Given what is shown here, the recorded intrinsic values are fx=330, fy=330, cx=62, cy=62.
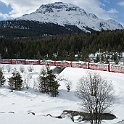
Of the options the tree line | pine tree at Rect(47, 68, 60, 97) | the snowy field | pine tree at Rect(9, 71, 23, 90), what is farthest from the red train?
the tree line

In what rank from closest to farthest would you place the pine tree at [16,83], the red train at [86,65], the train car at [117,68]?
the pine tree at [16,83], the train car at [117,68], the red train at [86,65]

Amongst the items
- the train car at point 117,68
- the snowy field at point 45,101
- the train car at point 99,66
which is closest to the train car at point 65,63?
the train car at point 99,66

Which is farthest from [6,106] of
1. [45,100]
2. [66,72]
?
[66,72]

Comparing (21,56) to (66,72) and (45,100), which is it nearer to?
(66,72)

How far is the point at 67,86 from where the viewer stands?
3641 centimetres

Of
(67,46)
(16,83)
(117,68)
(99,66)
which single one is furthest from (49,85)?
(67,46)

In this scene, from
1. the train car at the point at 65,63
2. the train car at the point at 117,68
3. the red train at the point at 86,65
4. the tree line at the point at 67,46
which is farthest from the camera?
the tree line at the point at 67,46

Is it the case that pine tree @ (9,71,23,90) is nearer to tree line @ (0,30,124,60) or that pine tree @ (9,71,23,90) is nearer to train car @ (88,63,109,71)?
train car @ (88,63,109,71)

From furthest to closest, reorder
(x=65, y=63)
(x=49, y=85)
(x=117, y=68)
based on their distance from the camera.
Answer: (x=65, y=63) < (x=117, y=68) < (x=49, y=85)

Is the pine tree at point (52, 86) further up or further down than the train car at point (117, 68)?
further down

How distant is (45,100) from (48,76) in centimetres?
412

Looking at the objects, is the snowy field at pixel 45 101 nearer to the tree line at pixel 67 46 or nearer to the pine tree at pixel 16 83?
the pine tree at pixel 16 83

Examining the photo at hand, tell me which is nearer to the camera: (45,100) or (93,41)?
(45,100)

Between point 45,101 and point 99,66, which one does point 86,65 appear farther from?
point 45,101
